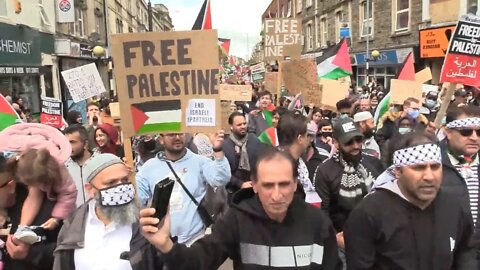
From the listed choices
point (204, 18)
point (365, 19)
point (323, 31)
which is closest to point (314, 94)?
point (204, 18)

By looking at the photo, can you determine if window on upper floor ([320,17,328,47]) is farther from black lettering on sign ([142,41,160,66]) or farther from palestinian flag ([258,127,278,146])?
black lettering on sign ([142,41,160,66])

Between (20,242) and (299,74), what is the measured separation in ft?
19.7

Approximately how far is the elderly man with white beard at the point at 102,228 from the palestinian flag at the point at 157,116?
0.49 metres

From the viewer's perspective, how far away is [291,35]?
32.8ft

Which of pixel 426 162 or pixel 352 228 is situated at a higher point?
pixel 426 162

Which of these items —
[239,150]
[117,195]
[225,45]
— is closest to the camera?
[117,195]

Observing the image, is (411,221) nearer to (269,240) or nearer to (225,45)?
(269,240)

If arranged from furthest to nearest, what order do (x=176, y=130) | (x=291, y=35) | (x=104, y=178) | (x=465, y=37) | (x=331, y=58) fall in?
(x=291, y=35) → (x=331, y=58) → (x=465, y=37) → (x=176, y=130) → (x=104, y=178)

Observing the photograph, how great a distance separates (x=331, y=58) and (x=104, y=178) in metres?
6.98

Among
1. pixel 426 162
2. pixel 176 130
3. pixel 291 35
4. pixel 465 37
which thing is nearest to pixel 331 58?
pixel 291 35

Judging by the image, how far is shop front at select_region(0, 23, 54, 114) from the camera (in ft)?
53.2

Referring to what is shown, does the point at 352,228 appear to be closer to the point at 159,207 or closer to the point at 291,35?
the point at 159,207

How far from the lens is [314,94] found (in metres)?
8.20

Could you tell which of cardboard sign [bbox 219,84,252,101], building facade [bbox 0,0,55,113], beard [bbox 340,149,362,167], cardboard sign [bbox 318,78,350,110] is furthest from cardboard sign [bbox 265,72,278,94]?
beard [bbox 340,149,362,167]
